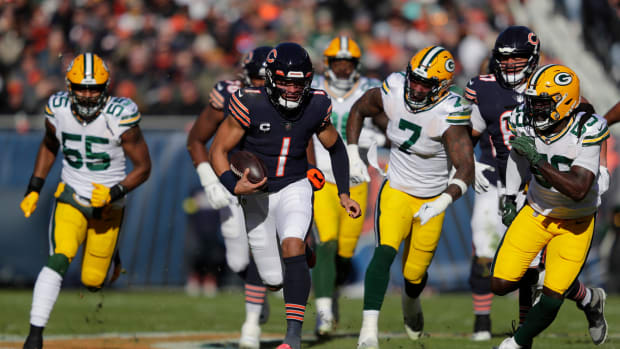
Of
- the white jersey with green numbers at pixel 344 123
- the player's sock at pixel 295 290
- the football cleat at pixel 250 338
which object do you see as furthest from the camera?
the white jersey with green numbers at pixel 344 123

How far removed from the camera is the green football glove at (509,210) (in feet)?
20.0

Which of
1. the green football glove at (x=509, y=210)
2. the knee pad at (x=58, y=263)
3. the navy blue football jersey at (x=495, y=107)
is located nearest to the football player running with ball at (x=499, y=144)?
the navy blue football jersey at (x=495, y=107)

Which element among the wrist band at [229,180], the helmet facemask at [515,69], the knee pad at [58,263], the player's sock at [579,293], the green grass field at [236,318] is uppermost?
the helmet facemask at [515,69]

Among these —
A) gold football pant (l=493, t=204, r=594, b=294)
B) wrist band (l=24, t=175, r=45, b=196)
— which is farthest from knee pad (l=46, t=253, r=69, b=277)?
gold football pant (l=493, t=204, r=594, b=294)

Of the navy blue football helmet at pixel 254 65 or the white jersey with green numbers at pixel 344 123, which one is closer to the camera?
the navy blue football helmet at pixel 254 65

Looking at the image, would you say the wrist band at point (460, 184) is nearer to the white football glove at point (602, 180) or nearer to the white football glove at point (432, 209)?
the white football glove at point (432, 209)

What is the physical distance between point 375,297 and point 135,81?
8071 mm

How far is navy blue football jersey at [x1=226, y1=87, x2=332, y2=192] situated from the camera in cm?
605

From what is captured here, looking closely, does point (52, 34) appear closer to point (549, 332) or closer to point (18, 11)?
point (18, 11)

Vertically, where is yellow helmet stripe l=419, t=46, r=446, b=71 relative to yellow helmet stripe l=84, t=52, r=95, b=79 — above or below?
above

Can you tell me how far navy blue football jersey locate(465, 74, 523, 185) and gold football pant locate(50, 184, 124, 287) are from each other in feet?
8.60

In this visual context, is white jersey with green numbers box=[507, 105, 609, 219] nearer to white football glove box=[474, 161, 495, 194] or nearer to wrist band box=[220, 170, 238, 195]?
white football glove box=[474, 161, 495, 194]

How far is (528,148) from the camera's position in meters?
5.42

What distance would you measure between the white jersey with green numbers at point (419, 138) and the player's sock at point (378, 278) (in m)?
0.49
